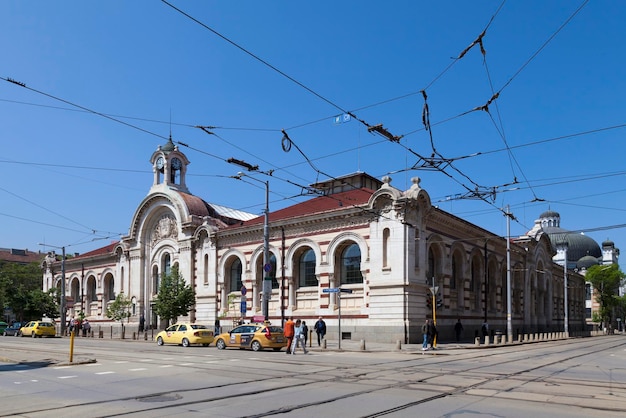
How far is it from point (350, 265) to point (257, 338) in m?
10.9

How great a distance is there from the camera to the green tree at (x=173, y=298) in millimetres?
43250

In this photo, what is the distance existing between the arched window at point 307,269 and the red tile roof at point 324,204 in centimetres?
292

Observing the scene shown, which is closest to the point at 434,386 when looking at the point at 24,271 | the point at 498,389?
the point at 498,389

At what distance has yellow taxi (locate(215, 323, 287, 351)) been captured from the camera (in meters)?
28.7

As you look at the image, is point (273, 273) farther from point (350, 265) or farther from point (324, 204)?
point (350, 265)

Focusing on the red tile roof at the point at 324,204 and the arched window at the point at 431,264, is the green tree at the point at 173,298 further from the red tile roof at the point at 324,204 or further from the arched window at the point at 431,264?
the arched window at the point at 431,264

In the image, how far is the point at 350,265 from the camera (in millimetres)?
38000

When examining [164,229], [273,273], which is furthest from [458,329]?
[164,229]

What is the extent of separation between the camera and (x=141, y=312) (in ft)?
174

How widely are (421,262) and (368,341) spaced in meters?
5.92

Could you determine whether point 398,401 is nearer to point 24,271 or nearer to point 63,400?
point 63,400

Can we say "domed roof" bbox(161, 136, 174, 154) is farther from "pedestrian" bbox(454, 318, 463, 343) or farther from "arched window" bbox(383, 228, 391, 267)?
"pedestrian" bbox(454, 318, 463, 343)

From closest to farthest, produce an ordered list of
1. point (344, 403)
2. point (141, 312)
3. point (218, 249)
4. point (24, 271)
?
point (344, 403)
point (218, 249)
point (141, 312)
point (24, 271)

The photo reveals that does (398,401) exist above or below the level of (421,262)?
below
